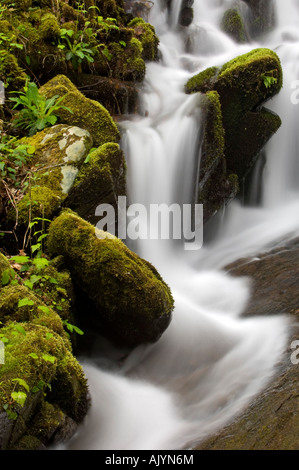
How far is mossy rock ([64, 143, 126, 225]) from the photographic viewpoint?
16.1 ft

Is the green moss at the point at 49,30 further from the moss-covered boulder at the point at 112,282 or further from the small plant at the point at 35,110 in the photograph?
the moss-covered boulder at the point at 112,282

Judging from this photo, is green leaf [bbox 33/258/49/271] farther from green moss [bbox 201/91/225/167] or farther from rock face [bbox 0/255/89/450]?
green moss [bbox 201/91/225/167]

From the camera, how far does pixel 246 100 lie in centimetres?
707

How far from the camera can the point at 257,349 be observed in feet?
13.4

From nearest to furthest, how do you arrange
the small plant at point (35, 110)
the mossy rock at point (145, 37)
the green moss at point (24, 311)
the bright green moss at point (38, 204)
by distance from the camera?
the green moss at point (24, 311) → the bright green moss at point (38, 204) → the small plant at point (35, 110) → the mossy rock at point (145, 37)

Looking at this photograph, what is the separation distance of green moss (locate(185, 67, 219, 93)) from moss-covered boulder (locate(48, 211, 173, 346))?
4221 millimetres

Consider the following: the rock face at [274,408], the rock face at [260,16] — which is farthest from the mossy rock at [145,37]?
the rock face at [274,408]

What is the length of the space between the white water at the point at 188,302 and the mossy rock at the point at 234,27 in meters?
1.60

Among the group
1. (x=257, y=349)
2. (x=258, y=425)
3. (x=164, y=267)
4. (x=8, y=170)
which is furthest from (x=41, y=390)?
(x=164, y=267)

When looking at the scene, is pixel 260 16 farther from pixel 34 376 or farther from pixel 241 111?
pixel 34 376

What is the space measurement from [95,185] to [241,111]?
333cm

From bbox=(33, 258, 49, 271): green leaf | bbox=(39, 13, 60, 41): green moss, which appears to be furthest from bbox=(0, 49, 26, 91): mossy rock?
bbox=(33, 258, 49, 271): green leaf

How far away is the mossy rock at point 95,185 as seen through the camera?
4.90m
